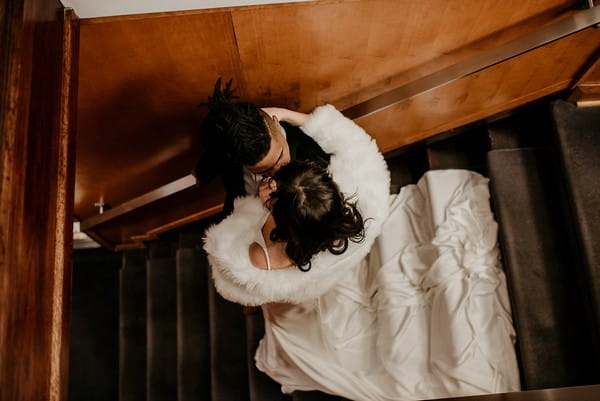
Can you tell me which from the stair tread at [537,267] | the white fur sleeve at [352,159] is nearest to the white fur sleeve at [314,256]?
the white fur sleeve at [352,159]

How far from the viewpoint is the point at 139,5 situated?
1.76 m

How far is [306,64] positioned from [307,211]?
871 mm

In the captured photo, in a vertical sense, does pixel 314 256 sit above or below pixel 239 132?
below

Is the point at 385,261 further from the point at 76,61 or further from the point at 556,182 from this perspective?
the point at 76,61

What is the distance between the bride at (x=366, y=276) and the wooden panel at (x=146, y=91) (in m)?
0.58

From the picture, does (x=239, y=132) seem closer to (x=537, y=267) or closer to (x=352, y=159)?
(x=352, y=159)

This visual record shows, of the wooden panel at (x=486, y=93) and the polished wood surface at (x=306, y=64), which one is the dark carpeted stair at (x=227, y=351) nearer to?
the polished wood surface at (x=306, y=64)

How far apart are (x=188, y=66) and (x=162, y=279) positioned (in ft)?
6.96

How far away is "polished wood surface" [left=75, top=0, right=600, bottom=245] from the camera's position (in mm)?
1861

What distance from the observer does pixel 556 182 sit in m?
2.45

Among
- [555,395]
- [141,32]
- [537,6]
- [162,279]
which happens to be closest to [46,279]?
[141,32]

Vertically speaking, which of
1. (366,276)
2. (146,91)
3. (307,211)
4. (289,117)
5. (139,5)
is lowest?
(366,276)

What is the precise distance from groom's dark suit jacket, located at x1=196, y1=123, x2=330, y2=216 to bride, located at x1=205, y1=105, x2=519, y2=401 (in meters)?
0.05

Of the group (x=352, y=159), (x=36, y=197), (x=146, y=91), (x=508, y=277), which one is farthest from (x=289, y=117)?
(x=508, y=277)
